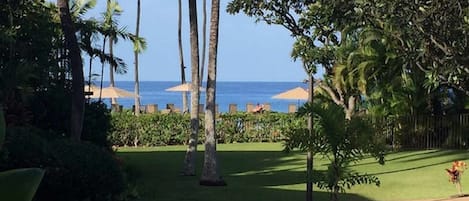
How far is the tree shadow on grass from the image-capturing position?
39.2 ft

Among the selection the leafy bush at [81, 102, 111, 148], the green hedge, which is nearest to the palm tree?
the leafy bush at [81, 102, 111, 148]

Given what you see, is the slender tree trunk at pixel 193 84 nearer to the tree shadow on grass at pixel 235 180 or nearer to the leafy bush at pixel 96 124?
the tree shadow on grass at pixel 235 180

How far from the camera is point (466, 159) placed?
19.1 m

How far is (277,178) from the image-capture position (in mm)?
14773

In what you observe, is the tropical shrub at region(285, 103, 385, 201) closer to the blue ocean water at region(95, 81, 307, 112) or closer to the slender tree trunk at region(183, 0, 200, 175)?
the slender tree trunk at region(183, 0, 200, 175)

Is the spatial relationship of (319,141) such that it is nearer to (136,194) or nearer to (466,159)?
(136,194)

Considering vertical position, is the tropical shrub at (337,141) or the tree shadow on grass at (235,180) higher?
the tropical shrub at (337,141)

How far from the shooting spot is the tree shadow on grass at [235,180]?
11938 mm

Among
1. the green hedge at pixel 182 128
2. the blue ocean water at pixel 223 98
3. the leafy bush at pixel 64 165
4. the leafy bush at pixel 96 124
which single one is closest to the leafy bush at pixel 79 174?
the leafy bush at pixel 64 165

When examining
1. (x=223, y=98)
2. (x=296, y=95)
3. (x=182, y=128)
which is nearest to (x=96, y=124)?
(x=182, y=128)

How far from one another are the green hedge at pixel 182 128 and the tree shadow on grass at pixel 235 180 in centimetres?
640

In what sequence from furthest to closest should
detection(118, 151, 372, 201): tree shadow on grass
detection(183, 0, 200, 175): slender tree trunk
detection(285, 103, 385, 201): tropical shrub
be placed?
1. detection(183, 0, 200, 175): slender tree trunk
2. detection(118, 151, 372, 201): tree shadow on grass
3. detection(285, 103, 385, 201): tropical shrub

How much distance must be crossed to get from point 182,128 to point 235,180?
13.5 meters

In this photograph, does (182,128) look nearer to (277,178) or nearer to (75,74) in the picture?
(277,178)
